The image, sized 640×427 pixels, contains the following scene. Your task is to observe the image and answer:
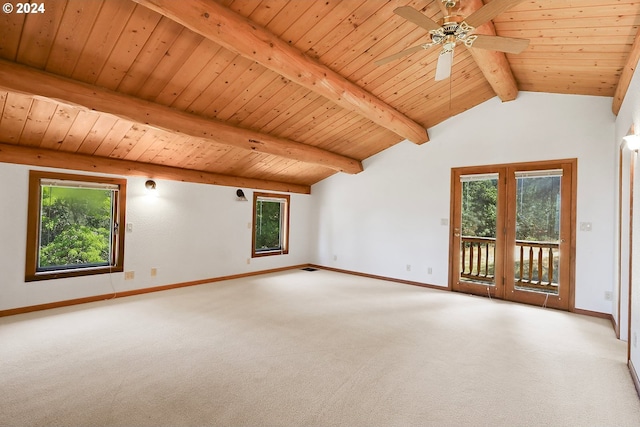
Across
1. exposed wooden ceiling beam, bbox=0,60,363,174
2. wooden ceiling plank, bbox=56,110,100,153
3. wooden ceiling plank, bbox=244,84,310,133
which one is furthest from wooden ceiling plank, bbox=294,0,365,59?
wooden ceiling plank, bbox=56,110,100,153

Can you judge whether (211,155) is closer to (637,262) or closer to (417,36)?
(417,36)

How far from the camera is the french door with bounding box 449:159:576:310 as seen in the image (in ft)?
14.6

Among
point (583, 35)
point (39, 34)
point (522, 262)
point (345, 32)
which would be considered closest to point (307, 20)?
point (345, 32)

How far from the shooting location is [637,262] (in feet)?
8.14

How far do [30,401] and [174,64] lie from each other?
2933 millimetres

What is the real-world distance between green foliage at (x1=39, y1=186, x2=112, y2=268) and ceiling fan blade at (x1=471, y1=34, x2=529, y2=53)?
5.00 metres

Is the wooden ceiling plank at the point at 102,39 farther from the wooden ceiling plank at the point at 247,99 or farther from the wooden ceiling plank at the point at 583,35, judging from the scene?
the wooden ceiling plank at the point at 583,35

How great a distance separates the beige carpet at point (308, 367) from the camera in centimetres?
199

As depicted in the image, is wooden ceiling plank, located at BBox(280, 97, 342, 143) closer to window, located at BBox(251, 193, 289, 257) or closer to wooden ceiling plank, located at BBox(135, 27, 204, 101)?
wooden ceiling plank, located at BBox(135, 27, 204, 101)

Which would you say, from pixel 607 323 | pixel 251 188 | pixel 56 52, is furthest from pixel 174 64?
pixel 607 323

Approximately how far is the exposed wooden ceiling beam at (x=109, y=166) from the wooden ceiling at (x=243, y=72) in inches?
0.7

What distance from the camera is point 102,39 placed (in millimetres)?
2668

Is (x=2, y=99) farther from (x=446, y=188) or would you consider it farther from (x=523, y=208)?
(x=523, y=208)

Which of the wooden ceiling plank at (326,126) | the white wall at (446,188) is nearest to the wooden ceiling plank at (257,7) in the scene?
the wooden ceiling plank at (326,126)
